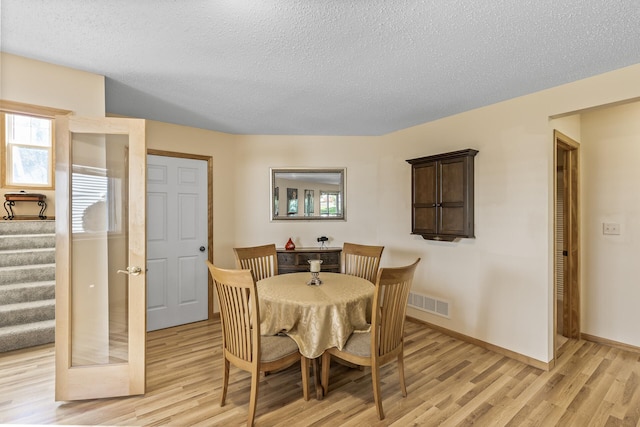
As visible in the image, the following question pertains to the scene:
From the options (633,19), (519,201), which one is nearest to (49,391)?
(519,201)

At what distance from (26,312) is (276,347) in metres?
2.90

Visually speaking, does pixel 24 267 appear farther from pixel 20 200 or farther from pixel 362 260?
pixel 362 260

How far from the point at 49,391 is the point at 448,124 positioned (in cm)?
424

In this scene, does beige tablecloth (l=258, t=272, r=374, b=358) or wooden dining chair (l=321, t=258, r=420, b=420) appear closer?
wooden dining chair (l=321, t=258, r=420, b=420)

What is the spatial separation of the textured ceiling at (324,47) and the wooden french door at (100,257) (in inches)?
20.0

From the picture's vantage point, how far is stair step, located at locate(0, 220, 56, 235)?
400cm

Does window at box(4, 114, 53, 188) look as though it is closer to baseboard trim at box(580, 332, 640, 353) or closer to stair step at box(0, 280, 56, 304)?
stair step at box(0, 280, 56, 304)

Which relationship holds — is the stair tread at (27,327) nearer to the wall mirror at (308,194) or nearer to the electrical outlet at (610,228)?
the wall mirror at (308,194)

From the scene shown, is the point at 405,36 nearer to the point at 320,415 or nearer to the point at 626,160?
the point at 320,415

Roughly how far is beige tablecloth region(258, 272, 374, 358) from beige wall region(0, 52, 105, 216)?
1.97m

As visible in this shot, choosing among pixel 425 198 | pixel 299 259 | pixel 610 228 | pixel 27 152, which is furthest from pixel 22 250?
pixel 610 228

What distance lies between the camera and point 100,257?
2297mm

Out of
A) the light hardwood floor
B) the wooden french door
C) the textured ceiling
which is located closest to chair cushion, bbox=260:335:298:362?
the light hardwood floor

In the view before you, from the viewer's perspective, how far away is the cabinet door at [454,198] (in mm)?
3074
